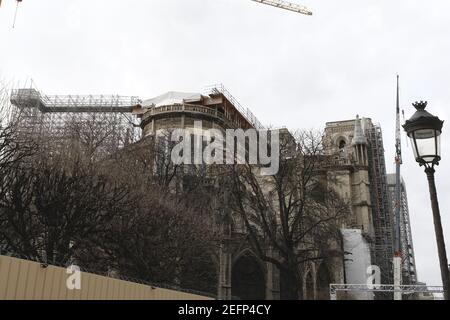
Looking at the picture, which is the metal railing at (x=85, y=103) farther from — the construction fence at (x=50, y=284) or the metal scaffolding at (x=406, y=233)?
the metal scaffolding at (x=406, y=233)

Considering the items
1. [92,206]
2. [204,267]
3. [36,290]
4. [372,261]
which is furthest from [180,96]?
[36,290]

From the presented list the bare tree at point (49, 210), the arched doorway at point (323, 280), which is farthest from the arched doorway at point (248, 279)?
the bare tree at point (49, 210)

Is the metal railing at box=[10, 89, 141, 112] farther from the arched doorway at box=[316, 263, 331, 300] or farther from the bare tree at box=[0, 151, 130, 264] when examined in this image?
the bare tree at box=[0, 151, 130, 264]

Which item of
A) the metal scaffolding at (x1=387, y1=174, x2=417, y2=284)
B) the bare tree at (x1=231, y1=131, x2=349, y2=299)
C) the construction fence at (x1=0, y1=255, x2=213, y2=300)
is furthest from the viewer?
the metal scaffolding at (x1=387, y1=174, x2=417, y2=284)

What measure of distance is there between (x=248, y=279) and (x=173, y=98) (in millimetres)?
21916

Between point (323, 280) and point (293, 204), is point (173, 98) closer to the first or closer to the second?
point (323, 280)

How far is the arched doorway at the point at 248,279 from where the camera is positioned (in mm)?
40500

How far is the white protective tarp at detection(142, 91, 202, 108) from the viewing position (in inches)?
2046

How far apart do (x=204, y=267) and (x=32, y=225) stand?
1470 centimetres

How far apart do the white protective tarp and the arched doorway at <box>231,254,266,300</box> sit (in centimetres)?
1884

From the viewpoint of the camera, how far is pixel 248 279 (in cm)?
4106

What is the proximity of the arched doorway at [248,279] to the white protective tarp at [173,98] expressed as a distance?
18.8m

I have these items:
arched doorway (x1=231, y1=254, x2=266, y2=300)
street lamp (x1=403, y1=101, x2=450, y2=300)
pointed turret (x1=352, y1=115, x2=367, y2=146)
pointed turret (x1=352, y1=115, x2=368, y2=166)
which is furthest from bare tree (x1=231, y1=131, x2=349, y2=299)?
pointed turret (x1=352, y1=115, x2=367, y2=146)
